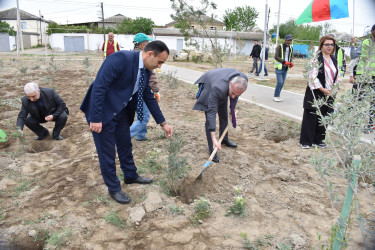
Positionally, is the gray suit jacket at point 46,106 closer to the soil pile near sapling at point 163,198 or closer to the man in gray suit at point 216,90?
the soil pile near sapling at point 163,198

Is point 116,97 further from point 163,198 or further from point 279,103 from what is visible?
point 279,103

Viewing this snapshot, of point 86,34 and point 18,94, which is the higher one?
point 86,34

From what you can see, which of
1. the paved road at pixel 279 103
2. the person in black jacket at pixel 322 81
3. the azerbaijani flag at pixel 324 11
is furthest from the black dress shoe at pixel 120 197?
the azerbaijani flag at pixel 324 11

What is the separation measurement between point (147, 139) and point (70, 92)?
4.59 m

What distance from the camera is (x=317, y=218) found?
111 inches

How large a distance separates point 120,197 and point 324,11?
19.3 ft

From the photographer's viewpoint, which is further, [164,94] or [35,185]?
[164,94]

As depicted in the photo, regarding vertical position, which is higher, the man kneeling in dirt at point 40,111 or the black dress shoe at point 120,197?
the man kneeling in dirt at point 40,111

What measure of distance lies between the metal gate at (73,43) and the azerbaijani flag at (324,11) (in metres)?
33.3

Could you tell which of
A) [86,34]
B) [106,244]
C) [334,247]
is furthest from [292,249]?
[86,34]

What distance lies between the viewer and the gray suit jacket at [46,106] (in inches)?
184

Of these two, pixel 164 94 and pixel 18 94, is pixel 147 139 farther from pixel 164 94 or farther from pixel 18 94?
pixel 18 94

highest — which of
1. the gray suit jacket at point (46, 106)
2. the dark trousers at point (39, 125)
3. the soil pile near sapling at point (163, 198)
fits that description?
the gray suit jacket at point (46, 106)

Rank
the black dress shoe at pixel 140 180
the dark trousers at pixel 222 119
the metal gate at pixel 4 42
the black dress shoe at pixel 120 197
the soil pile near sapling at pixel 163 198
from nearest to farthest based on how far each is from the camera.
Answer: the soil pile near sapling at pixel 163 198 → the black dress shoe at pixel 120 197 → the black dress shoe at pixel 140 180 → the dark trousers at pixel 222 119 → the metal gate at pixel 4 42
